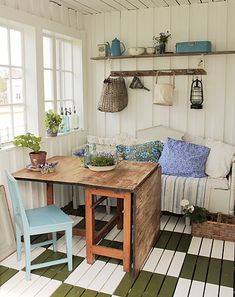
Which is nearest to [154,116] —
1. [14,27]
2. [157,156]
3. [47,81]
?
[157,156]

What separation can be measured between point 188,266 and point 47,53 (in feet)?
9.44

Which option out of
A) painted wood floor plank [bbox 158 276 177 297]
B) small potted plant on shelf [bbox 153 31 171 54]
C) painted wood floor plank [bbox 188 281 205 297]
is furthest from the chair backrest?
small potted plant on shelf [bbox 153 31 171 54]

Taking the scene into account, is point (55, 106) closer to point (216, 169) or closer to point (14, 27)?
point (14, 27)

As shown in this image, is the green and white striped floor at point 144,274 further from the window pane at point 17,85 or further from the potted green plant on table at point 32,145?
the window pane at point 17,85

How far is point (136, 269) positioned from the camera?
288 centimetres

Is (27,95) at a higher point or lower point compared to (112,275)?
higher

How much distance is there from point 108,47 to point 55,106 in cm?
107

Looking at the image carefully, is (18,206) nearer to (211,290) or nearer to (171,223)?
(211,290)

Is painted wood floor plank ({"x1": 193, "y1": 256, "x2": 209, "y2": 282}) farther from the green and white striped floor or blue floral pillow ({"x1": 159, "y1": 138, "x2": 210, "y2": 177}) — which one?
blue floral pillow ({"x1": 159, "y1": 138, "x2": 210, "y2": 177})

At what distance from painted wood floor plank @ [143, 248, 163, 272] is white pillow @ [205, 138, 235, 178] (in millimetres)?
1166

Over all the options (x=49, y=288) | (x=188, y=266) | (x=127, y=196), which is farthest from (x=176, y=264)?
(x=49, y=288)

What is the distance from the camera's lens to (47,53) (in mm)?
4270

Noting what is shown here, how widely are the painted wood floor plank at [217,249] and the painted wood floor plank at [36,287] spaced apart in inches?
59.3

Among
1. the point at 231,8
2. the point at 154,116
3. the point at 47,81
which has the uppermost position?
the point at 231,8
